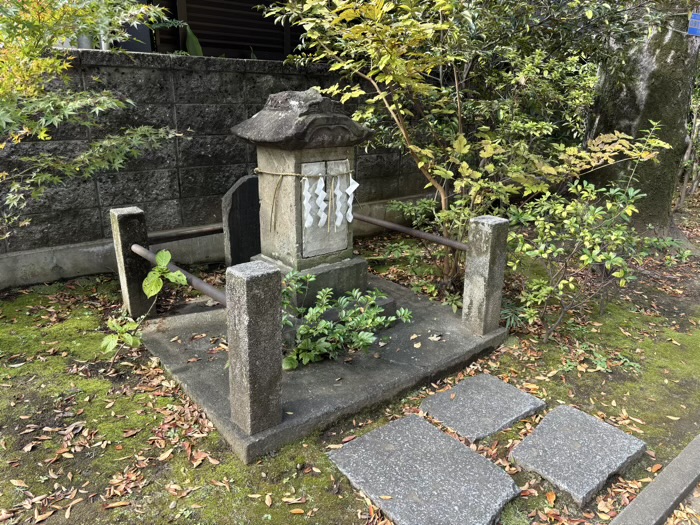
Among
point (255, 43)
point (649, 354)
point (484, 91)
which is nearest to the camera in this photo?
point (649, 354)

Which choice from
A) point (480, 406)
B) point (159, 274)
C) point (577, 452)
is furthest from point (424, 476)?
point (159, 274)

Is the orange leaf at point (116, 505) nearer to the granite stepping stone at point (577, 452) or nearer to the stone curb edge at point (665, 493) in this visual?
the granite stepping stone at point (577, 452)

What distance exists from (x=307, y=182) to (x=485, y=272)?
65.6 inches

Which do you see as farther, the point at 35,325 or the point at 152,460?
the point at 35,325

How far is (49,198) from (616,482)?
218 inches

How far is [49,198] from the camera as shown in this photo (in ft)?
15.9

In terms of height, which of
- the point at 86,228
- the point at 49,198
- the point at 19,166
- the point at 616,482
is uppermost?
the point at 19,166

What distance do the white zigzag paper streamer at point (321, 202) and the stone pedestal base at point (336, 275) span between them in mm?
396

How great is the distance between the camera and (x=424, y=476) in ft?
8.50

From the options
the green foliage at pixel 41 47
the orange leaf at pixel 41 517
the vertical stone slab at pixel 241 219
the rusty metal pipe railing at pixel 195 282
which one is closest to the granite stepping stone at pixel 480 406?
the rusty metal pipe railing at pixel 195 282

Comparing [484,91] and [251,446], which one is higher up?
[484,91]

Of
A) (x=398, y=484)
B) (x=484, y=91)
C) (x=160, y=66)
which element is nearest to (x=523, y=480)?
(x=398, y=484)

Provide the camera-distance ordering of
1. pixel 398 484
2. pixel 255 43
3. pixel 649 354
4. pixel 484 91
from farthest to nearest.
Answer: pixel 255 43 → pixel 484 91 → pixel 649 354 → pixel 398 484

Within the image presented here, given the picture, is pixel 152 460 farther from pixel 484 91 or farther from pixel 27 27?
pixel 484 91
